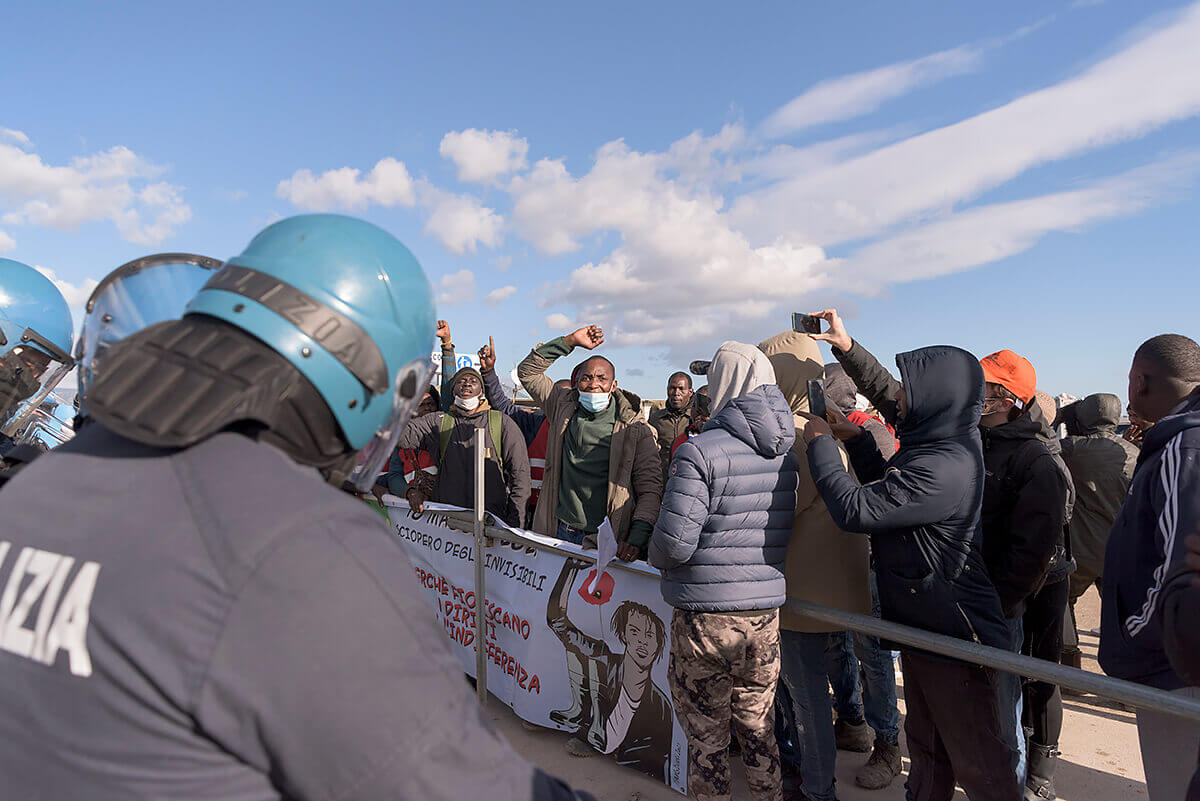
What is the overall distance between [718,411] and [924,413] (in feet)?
2.99

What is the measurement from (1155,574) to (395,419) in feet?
7.69

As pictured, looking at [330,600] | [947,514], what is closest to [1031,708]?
[947,514]

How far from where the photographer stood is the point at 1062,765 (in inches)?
161

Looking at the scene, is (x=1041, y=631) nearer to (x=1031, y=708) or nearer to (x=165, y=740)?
(x=1031, y=708)

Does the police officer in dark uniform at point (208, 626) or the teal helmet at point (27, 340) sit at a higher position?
the teal helmet at point (27, 340)

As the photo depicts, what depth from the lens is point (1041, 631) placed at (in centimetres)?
400

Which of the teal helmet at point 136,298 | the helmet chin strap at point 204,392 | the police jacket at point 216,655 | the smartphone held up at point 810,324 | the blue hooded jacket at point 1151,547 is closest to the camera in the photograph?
the police jacket at point 216,655

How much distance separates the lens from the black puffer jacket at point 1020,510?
126 inches

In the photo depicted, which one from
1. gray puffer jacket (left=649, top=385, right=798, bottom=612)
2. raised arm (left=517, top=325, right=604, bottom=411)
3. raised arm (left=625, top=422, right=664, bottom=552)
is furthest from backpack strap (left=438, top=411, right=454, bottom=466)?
gray puffer jacket (left=649, top=385, right=798, bottom=612)

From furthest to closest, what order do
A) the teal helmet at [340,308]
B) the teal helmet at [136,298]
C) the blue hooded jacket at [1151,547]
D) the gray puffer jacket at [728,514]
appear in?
the gray puffer jacket at [728,514], the blue hooded jacket at [1151,547], the teal helmet at [136,298], the teal helmet at [340,308]

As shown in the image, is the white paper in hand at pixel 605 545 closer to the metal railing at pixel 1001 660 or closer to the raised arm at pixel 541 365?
the metal railing at pixel 1001 660

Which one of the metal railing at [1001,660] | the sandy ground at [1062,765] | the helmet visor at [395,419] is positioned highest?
the helmet visor at [395,419]

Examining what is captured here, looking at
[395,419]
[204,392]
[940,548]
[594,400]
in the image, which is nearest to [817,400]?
[940,548]

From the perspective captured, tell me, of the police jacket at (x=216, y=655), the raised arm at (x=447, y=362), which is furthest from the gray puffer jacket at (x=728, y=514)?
the raised arm at (x=447, y=362)
